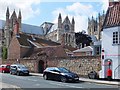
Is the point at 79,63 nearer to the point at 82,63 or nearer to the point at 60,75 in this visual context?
the point at 82,63

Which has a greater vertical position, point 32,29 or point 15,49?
point 32,29

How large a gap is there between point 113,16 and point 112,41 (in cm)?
310

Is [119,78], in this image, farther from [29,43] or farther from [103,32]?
[29,43]

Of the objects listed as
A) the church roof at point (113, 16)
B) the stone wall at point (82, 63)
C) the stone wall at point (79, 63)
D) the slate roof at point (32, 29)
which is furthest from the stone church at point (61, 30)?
the church roof at point (113, 16)

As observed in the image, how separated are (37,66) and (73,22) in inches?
3310

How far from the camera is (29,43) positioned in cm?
5488

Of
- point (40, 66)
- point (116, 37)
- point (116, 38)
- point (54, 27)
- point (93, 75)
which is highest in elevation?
point (54, 27)

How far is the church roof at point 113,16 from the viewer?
29.0 m

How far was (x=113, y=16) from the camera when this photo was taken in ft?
97.7

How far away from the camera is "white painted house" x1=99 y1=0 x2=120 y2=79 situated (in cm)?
2797

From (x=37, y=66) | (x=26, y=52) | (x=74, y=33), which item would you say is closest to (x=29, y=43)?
(x=26, y=52)

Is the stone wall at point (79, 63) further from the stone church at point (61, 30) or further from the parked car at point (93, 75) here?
the stone church at point (61, 30)

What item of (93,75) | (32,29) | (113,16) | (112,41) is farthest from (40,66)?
(32,29)

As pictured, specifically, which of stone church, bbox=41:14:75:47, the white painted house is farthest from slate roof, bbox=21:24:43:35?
the white painted house
